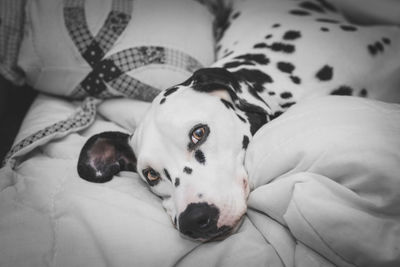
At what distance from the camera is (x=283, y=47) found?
2186 mm

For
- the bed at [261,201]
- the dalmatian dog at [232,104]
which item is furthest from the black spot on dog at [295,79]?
the bed at [261,201]

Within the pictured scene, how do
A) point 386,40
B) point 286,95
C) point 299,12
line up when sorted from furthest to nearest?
1. point 299,12
2. point 386,40
3. point 286,95

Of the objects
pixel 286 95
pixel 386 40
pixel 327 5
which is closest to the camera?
pixel 286 95

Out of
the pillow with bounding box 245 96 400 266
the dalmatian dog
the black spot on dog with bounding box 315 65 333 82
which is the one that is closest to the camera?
the pillow with bounding box 245 96 400 266

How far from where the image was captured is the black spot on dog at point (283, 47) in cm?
215

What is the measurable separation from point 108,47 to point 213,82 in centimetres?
82

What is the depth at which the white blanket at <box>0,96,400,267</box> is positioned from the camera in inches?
43.8

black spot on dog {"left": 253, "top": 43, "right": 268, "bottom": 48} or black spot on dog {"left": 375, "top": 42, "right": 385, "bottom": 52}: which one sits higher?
black spot on dog {"left": 375, "top": 42, "right": 385, "bottom": 52}

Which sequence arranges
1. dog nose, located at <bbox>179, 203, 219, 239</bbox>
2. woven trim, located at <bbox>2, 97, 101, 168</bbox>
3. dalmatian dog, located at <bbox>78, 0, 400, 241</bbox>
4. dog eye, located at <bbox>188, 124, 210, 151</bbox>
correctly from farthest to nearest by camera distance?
woven trim, located at <bbox>2, 97, 101, 168</bbox>
dog eye, located at <bbox>188, 124, 210, 151</bbox>
dalmatian dog, located at <bbox>78, 0, 400, 241</bbox>
dog nose, located at <bbox>179, 203, 219, 239</bbox>

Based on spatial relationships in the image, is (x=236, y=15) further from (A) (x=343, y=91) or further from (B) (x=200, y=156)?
(B) (x=200, y=156)

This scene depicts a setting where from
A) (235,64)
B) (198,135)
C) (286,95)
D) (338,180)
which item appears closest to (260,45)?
(235,64)

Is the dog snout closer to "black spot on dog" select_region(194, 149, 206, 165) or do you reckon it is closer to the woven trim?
"black spot on dog" select_region(194, 149, 206, 165)

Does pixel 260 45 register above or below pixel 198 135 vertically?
above

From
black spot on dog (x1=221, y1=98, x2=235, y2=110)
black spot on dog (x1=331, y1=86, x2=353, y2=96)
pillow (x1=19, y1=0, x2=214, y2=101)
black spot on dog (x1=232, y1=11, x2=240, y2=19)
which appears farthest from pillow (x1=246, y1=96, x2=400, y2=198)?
black spot on dog (x1=232, y1=11, x2=240, y2=19)
